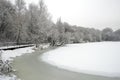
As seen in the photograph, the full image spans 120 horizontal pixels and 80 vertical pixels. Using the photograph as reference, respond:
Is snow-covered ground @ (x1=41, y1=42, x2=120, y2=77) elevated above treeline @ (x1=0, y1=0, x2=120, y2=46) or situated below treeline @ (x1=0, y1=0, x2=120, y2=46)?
below

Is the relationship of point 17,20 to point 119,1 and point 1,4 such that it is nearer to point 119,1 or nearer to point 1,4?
point 1,4

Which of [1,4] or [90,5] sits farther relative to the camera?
[1,4]

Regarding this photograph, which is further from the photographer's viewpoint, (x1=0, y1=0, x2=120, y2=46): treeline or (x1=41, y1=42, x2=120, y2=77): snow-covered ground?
(x1=0, y1=0, x2=120, y2=46): treeline

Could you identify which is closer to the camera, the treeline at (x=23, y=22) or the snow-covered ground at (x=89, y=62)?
the snow-covered ground at (x=89, y=62)

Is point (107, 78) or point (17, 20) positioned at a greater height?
point (17, 20)

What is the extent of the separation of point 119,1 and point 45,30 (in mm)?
22439

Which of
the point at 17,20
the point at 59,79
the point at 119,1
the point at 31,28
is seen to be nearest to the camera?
the point at 59,79

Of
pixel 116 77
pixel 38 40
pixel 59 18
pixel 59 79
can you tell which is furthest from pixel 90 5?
pixel 59 18

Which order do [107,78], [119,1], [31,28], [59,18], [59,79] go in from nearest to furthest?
[59,79] → [107,78] → [119,1] → [31,28] → [59,18]

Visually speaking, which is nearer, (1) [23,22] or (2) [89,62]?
(2) [89,62]

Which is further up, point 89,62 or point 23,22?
point 23,22

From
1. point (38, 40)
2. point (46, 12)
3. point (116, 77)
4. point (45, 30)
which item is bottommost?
point (116, 77)

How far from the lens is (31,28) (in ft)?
103

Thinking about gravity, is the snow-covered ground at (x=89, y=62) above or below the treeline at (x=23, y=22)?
below
